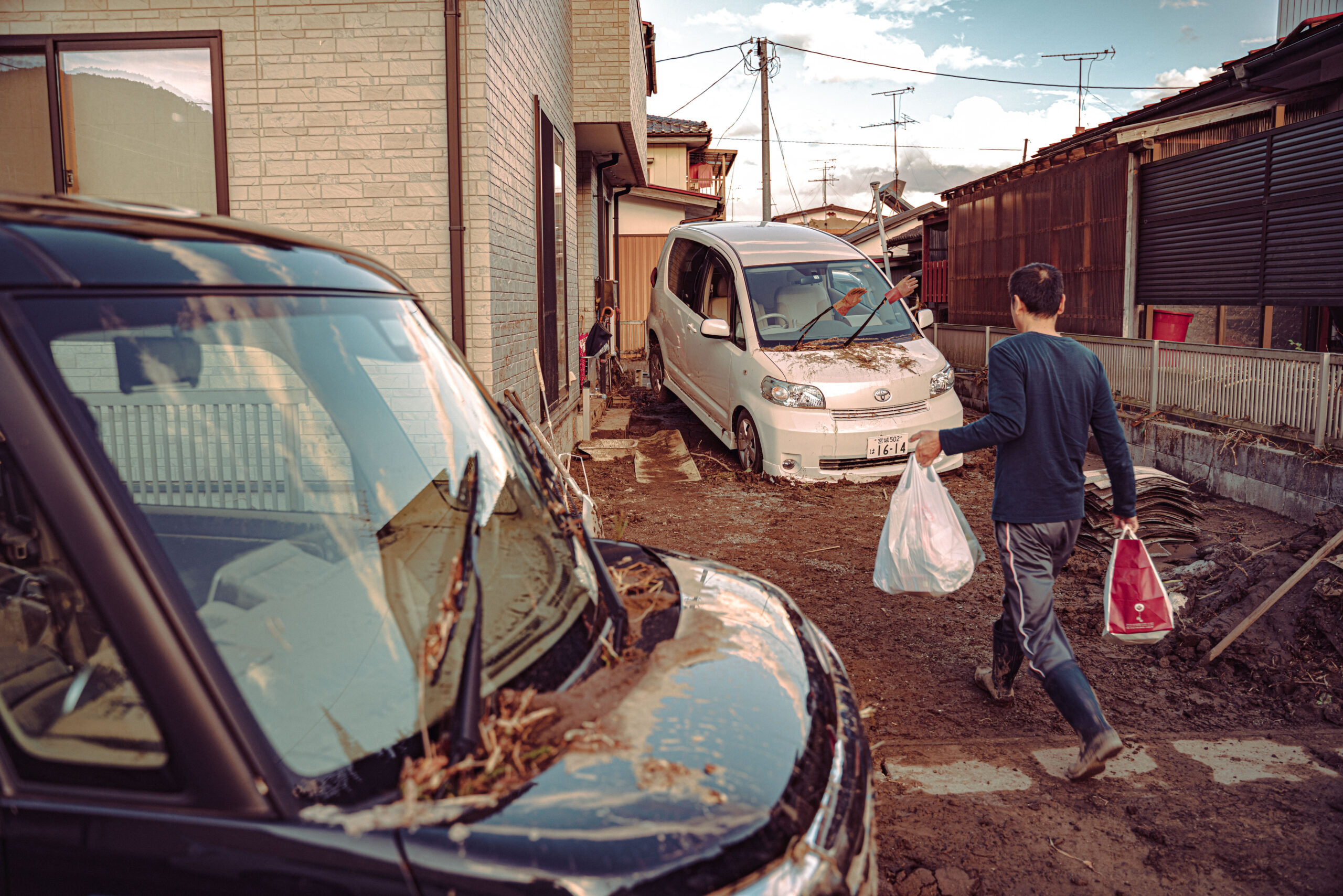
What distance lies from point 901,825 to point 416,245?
4665mm

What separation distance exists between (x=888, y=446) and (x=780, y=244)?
9.96 ft

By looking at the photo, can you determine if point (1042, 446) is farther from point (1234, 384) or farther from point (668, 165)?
point (668, 165)

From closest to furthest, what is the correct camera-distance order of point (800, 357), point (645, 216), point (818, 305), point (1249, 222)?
point (800, 357), point (818, 305), point (1249, 222), point (645, 216)

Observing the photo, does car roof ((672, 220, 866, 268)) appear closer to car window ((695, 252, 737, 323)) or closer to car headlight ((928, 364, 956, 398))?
car window ((695, 252, 737, 323))

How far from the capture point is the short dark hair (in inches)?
145

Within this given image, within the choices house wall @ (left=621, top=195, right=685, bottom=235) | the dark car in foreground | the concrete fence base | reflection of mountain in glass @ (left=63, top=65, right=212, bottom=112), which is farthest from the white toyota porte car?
house wall @ (left=621, top=195, right=685, bottom=235)

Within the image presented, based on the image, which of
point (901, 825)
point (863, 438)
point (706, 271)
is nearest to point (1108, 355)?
point (863, 438)

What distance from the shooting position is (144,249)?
1.66 m

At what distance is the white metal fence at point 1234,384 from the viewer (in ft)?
23.2

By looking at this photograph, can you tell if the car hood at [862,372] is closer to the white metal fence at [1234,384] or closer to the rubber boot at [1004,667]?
the white metal fence at [1234,384]

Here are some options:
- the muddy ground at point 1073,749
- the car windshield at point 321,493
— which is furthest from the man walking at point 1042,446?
the car windshield at point 321,493

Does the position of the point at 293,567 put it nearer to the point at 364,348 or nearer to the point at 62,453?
the point at 364,348

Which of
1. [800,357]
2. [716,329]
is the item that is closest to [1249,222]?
[800,357]

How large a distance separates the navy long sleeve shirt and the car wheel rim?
212 inches
